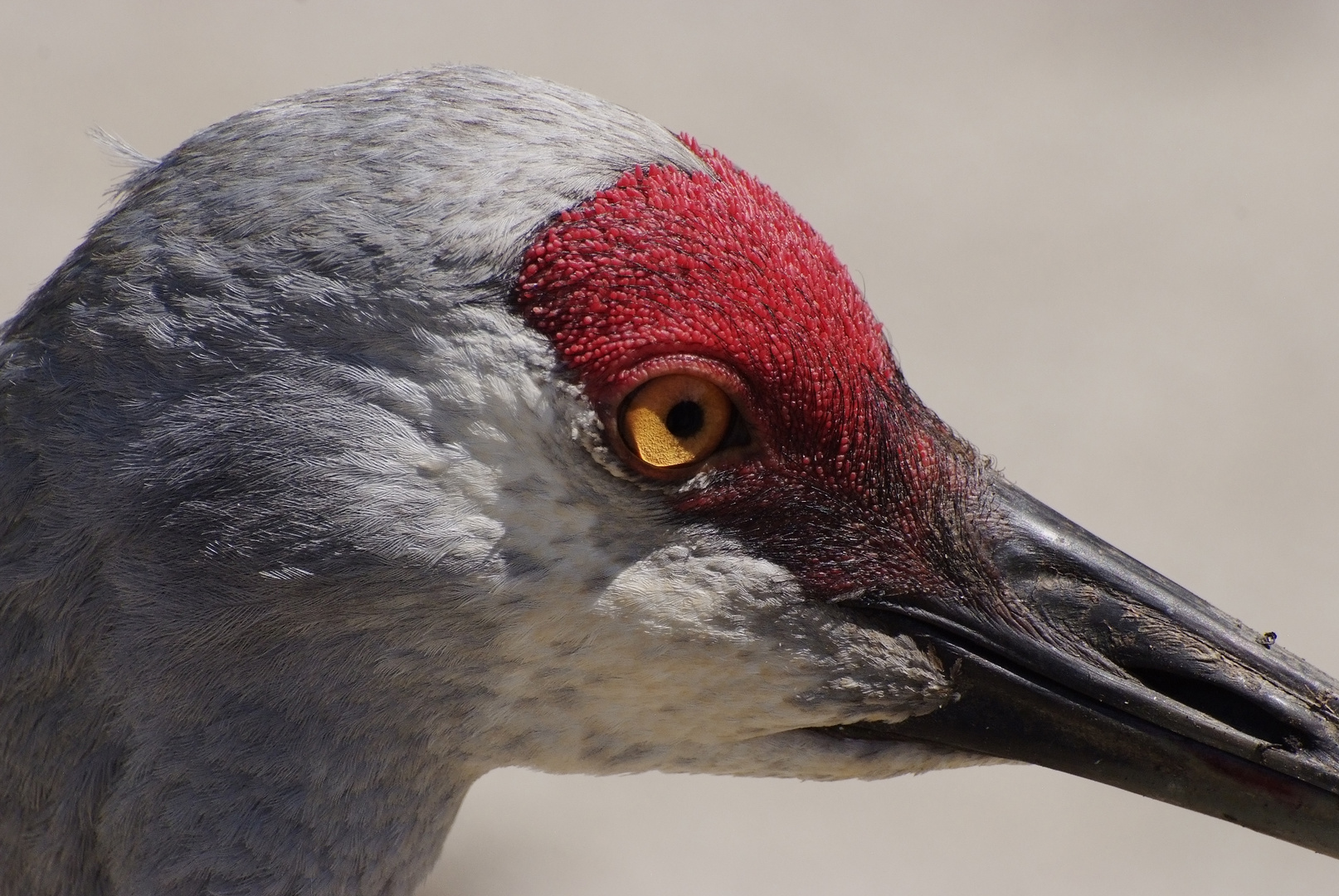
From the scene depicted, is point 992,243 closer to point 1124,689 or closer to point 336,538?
point 1124,689

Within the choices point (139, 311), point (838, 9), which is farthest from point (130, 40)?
point (139, 311)

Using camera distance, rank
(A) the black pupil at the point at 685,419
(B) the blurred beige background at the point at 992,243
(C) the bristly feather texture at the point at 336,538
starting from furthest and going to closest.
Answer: (B) the blurred beige background at the point at 992,243
(A) the black pupil at the point at 685,419
(C) the bristly feather texture at the point at 336,538

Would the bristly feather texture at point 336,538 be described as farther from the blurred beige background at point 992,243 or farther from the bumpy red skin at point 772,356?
the blurred beige background at point 992,243

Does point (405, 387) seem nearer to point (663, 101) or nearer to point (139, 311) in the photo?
point (139, 311)

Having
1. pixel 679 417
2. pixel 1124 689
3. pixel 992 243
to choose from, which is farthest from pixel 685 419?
pixel 992 243

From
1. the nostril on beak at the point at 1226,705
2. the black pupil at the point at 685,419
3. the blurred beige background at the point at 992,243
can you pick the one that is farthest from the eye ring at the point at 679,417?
the blurred beige background at the point at 992,243

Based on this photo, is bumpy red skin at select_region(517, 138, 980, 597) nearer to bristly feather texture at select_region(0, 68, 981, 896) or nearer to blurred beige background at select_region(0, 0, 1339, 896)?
bristly feather texture at select_region(0, 68, 981, 896)
